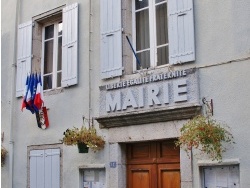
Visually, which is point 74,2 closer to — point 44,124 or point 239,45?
point 44,124

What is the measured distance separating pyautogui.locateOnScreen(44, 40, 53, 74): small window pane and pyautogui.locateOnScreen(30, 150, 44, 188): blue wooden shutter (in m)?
1.68

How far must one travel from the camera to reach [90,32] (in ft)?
28.0

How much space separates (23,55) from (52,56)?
26.5 inches

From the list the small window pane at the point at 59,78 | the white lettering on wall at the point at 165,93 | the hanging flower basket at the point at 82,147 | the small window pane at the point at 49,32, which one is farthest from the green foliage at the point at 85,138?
the small window pane at the point at 49,32

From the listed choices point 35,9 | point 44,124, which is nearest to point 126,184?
point 44,124

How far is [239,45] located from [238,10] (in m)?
0.50

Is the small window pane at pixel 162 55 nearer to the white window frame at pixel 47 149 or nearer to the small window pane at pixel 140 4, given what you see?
the small window pane at pixel 140 4

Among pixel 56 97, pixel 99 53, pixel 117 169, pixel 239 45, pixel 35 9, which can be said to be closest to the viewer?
pixel 239 45

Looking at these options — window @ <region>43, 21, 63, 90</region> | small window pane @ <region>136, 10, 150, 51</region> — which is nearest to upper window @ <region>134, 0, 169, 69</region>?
small window pane @ <region>136, 10, 150, 51</region>

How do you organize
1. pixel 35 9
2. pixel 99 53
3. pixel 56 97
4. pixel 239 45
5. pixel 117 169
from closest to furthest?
pixel 239 45
pixel 117 169
pixel 99 53
pixel 56 97
pixel 35 9

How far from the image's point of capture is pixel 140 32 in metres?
8.03

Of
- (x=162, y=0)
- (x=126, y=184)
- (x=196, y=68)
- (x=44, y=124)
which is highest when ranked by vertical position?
(x=162, y=0)

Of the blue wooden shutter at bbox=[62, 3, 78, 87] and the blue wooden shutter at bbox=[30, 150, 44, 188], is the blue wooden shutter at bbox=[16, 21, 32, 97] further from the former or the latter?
the blue wooden shutter at bbox=[30, 150, 44, 188]

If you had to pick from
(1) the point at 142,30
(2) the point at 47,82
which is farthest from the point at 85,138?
(2) the point at 47,82
